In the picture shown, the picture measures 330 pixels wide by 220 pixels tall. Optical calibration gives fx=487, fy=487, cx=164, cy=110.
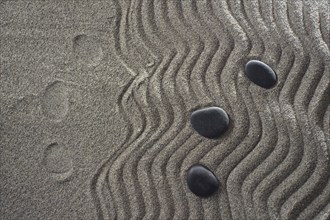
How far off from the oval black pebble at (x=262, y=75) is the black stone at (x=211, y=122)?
0.32 ft

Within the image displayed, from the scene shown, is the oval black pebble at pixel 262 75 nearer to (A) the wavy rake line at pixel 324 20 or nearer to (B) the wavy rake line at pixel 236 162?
(B) the wavy rake line at pixel 236 162

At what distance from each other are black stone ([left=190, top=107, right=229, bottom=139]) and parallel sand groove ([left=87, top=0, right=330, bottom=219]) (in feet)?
0.06

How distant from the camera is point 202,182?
0.97m

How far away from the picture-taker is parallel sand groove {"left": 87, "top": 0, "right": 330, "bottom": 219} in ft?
3.17

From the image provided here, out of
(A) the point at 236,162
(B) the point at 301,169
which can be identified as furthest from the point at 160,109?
(B) the point at 301,169

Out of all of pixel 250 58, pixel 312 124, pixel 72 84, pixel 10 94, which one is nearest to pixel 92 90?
pixel 72 84

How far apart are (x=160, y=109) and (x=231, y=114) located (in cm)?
15

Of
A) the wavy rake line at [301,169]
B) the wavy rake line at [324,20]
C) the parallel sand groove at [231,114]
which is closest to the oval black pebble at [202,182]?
the parallel sand groove at [231,114]

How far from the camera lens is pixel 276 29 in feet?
3.39

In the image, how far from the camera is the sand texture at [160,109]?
0.97 meters

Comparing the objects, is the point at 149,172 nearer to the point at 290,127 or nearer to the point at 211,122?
the point at 211,122

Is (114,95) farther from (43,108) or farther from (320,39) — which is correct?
(320,39)

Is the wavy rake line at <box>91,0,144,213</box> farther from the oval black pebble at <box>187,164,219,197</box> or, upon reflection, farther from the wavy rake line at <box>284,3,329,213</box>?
the wavy rake line at <box>284,3,329,213</box>

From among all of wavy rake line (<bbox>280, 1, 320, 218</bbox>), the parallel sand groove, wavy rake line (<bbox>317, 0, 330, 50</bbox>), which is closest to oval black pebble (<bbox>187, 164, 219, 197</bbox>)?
the parallel sand groove
